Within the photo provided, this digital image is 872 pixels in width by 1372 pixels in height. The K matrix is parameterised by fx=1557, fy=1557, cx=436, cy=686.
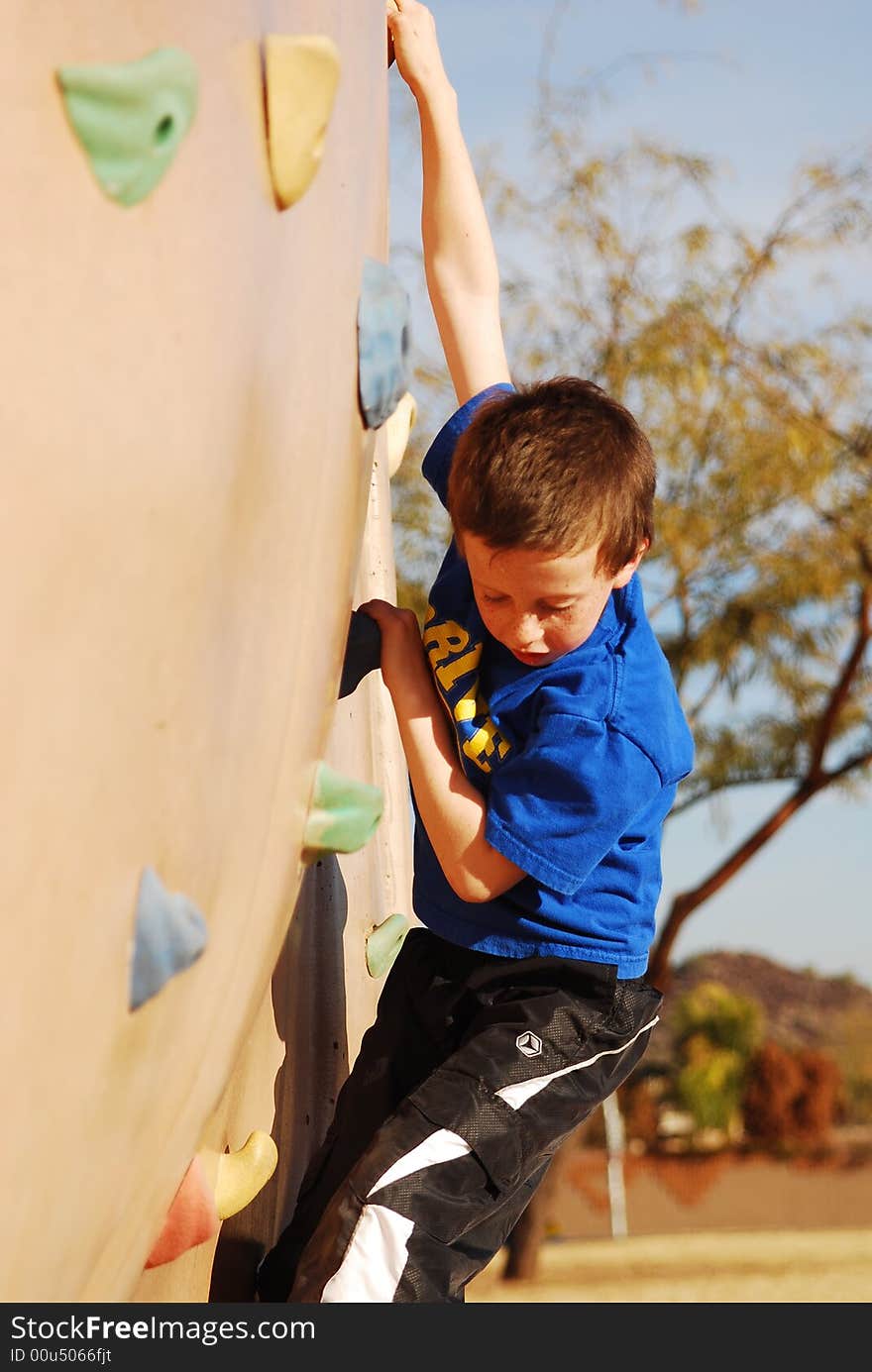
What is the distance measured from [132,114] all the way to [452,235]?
960 mm

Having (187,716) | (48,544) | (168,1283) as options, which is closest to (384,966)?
(168,1283)

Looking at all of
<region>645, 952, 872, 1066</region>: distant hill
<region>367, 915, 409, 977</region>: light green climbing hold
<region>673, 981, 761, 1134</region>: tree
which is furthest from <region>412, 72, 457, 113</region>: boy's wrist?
<region>645, 952, 872, 1066</region>: distant hill

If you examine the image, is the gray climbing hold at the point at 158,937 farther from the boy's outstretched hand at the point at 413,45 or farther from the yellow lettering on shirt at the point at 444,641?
the boy's outstretched hand at the point at 413,45

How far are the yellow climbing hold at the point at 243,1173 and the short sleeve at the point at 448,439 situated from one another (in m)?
0.72

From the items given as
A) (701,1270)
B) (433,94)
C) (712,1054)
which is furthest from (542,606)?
(712,1054)

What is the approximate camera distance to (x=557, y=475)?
1.48 m

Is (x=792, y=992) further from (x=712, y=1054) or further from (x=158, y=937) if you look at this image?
(x=158, y=937)

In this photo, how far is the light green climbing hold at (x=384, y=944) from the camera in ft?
5.83

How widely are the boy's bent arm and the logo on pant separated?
149 millimetres

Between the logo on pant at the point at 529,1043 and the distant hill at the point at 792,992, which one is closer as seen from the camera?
the logo on pant at the point at 529,1043

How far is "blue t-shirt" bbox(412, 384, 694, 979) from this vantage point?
1.55 m

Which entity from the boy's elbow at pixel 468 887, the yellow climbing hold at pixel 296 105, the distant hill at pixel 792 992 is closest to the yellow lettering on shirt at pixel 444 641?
the boy's elbow at pixel 468 887

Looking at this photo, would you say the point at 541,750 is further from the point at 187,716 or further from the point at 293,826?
the point at 187,716
